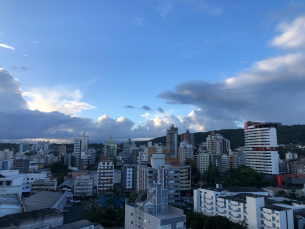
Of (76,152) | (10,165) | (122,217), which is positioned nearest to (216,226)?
(122,217)

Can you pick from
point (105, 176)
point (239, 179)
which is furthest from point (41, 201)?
point (239, 179)

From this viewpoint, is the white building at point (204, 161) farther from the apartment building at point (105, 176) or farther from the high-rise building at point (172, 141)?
the high-rise building at point (172, 141)

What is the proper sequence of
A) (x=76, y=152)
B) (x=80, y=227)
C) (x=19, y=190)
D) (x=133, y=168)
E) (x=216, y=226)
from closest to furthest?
(x=80, y=227) < (x=216, y=226) < (x=19, y=190) < (x=133, y=168) < (x=76, y=152)

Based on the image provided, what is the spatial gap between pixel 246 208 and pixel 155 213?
8.65 metres

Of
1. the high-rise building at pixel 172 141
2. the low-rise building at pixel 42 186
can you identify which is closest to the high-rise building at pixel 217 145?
the high-rise building at pixel 172 141

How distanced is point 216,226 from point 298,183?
2243cm

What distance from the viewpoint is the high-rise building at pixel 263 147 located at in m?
38.8

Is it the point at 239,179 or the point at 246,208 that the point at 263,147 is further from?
the point at 246,208

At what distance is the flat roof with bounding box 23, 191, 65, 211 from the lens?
20.1 m

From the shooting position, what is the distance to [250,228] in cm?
1627

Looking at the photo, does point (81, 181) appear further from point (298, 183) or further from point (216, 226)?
point (298, 183)

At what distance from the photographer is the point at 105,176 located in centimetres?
3127

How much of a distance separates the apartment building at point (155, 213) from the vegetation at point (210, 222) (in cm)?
555

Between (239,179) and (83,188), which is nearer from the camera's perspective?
(83,188)
